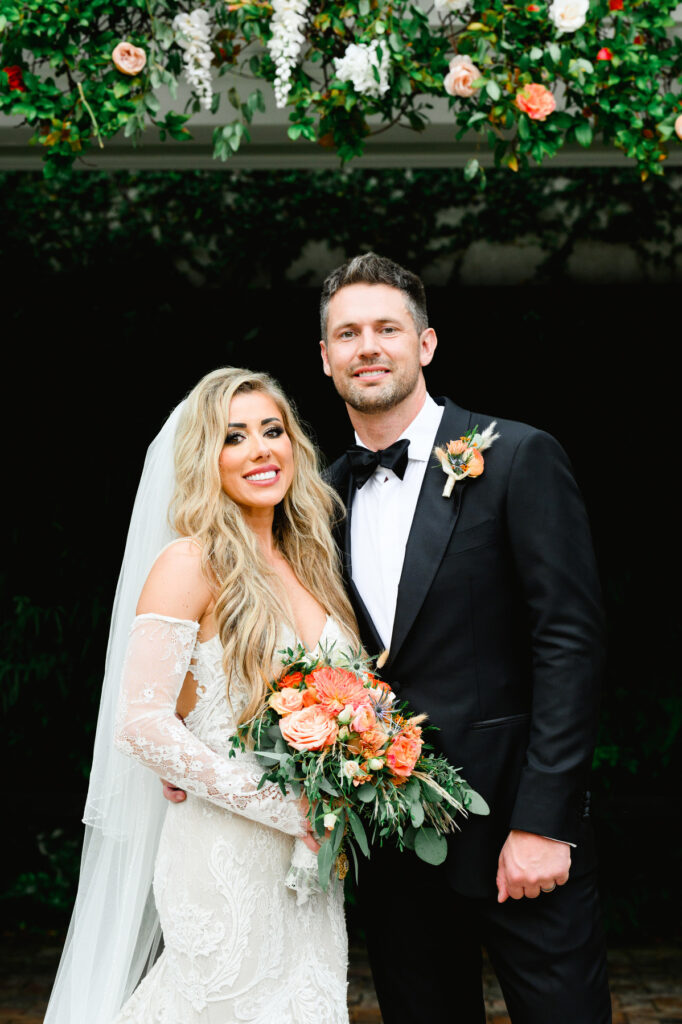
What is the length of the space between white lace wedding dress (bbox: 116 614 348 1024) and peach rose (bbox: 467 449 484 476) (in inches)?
27.0

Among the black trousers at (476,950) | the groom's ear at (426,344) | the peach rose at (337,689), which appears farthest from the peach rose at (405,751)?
the groom's ear at (426,344)

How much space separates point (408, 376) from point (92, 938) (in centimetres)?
172

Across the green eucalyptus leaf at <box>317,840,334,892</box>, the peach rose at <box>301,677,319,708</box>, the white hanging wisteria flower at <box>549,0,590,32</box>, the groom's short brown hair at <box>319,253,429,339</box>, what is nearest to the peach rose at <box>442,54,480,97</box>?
the white hanging wisteria flower at <box>549,0,590,32</box>

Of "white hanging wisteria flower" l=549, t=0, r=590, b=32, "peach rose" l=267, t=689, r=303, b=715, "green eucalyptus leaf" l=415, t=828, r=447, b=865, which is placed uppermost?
"white hanging wisteria flower" l=549, t=0, r=590, b=32

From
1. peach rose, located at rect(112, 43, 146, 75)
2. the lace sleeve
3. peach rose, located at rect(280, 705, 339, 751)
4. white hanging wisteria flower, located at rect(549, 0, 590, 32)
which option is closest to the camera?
peach rose, located at rect(280, 705, 339, 751)

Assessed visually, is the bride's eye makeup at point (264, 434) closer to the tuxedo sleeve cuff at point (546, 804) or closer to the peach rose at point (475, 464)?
the peach rose at point (475, 464)

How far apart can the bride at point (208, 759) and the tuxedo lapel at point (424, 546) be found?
0.61 feet

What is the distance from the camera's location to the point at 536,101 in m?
2.97

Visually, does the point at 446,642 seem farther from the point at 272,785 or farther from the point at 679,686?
the point at 679,686

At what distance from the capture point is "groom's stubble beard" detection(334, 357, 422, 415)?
2.67 m

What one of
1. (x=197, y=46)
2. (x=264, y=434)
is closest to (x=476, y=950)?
(x=264, y=434)

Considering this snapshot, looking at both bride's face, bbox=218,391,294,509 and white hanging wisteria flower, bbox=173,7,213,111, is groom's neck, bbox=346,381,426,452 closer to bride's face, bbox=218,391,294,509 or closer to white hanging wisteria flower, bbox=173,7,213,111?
bride's face, bbox=218,391,294,509

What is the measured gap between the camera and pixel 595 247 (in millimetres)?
4988

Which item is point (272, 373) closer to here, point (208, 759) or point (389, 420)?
point (389, 420)
